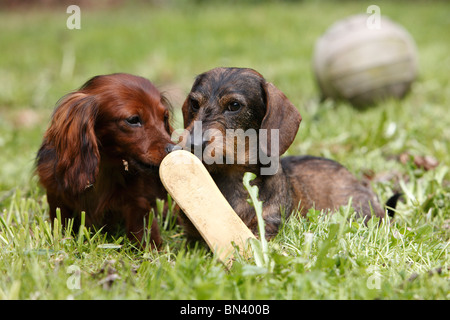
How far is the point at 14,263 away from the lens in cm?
265

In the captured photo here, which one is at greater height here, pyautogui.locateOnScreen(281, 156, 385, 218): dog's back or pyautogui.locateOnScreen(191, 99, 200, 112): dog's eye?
pyautogui.locateOnScreen(191, 99, 200, 112): dog's eye

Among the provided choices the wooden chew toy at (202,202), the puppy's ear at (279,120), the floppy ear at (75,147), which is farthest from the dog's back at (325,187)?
the floppy ear at (75,147)

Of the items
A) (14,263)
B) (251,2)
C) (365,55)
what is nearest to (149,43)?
(365,55)

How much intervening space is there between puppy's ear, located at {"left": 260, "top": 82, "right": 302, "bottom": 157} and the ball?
12.0ft

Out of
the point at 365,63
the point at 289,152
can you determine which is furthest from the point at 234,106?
the point at 365,63

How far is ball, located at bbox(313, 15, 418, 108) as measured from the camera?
6551 mm

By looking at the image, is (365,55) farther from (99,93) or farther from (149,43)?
(149,43)

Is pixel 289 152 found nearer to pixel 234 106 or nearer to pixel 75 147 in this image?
pixel 234 106

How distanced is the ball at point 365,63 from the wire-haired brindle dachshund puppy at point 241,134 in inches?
140

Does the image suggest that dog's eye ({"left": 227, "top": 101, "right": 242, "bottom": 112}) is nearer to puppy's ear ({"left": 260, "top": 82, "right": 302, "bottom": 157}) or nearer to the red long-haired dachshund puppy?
puppy's ear ({"left": 260, "top": 82, "right": 302, "bottom": 157})

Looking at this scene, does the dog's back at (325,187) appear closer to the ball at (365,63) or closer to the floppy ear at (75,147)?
the floppy ear at (75,147)

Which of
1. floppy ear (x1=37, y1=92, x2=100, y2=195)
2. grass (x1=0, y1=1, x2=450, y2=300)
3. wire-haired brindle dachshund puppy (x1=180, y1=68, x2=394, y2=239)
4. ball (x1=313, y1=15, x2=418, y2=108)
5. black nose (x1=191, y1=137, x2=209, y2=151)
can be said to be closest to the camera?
grass (x1=0, y1=1, x2=450, y2=300)

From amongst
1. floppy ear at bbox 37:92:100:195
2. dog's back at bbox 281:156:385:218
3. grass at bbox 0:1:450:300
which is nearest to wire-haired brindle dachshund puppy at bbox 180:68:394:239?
grass at bbox 0:1:450:300
